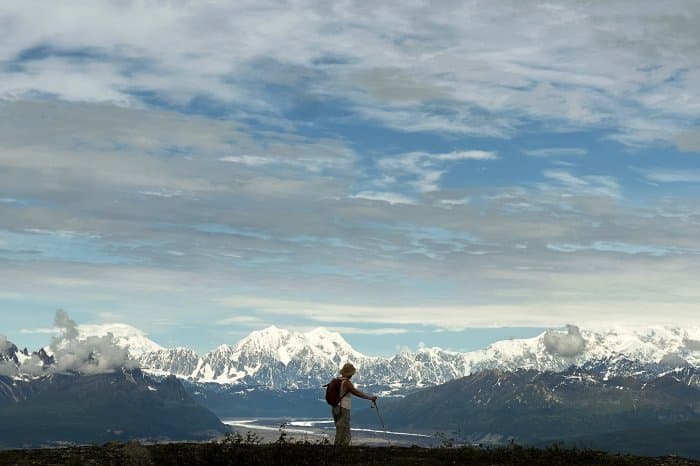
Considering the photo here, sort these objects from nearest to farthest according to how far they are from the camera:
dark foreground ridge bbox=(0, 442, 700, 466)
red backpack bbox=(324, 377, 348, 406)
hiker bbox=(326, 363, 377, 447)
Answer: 1. dark foreground ridge bbox=(0, 442, 700, 466)
2. hiker bbox=(326, 363, 377, 447)
3. red backpack bbox=(324, 377, 348, 406)

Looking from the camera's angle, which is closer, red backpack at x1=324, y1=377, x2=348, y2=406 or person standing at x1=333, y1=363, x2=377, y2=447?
person standing at x1=333, y1=363, x2=377, y2=447

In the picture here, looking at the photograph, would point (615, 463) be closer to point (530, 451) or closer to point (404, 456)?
point (530, 451)

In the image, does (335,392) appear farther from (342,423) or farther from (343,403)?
(342,423)

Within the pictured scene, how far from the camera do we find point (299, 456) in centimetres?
3241

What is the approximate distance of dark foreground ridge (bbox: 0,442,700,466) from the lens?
3134 centimetres

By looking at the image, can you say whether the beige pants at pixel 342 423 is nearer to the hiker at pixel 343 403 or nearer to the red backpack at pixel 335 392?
the hiker at pixel 343 403

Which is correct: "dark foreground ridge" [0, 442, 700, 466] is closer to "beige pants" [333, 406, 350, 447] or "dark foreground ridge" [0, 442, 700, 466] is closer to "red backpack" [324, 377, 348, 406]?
"beige pants" [333, 406, 350, 447]

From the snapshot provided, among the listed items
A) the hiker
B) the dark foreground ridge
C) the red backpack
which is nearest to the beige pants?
the hiker

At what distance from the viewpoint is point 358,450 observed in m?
36.5

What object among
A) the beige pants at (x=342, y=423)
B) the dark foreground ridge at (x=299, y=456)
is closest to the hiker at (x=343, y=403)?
the beige pants at (x=342, y=423)

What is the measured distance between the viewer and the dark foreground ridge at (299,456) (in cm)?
3134

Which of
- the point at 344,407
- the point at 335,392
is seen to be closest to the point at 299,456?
the point at 344,407

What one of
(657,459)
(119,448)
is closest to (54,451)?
(119,448)

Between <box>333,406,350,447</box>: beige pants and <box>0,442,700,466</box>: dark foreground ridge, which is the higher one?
<box>333,406,350,447</box>: beige pants
